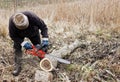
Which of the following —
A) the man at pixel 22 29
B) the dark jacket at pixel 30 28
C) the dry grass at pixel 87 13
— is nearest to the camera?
the man at pixel 22 29

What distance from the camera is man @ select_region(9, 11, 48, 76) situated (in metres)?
3.92

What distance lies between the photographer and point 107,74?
3982 millimetres

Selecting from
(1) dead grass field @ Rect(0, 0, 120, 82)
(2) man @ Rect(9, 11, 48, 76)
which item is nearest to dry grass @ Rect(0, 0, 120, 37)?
(1) dead grass field @ Rect(0, 0, 120, 82)

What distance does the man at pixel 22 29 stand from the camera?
3918 millimetres

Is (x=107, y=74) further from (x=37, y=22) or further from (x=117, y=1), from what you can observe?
(x=117, y=1)

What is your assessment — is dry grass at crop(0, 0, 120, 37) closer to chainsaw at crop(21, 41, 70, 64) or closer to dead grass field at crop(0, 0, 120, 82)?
dead grass field at crop(0, 0, 120, 82)

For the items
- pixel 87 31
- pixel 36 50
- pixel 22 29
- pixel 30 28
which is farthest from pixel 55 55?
pixel 87 31

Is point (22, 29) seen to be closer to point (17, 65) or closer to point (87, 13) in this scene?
point (17, 65)

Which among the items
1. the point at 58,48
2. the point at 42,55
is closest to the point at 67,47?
the point at 58,48

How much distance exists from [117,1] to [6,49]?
7.87ft

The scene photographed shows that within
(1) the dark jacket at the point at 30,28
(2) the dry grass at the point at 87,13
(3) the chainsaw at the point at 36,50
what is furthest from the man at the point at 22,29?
(2) the dry grass at the point at 87,13

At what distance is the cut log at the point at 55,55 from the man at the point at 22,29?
0.23 metres

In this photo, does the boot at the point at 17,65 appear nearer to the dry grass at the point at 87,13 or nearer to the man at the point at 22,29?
the man at the point at 22,29

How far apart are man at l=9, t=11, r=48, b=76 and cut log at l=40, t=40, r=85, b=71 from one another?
227 mm
